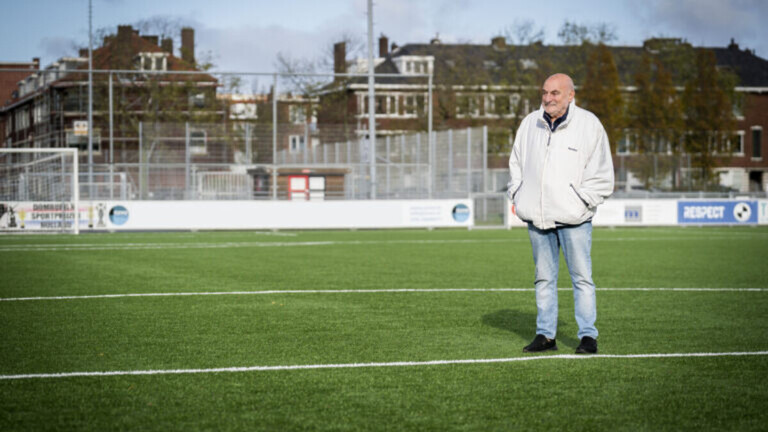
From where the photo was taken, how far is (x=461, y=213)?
29703mm

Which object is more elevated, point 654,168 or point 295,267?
point 654,168

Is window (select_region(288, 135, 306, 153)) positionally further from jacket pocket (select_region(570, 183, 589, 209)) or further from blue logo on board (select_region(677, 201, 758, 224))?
jacket pocket (select_region(570, 183, 589, 209))

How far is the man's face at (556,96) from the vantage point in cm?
620

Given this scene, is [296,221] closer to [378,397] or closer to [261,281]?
[261,281]

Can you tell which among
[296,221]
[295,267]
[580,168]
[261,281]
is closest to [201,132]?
[296,221]

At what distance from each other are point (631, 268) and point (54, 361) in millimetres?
10416

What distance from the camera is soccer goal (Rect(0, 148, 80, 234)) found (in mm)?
25906

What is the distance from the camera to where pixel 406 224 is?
97.1ft

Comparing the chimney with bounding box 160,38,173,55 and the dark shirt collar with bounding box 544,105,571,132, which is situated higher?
the chimney with bounding box 160,38,173,55

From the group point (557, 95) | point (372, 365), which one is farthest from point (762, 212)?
point (372, 365)

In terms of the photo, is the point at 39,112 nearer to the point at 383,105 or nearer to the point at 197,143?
the point at 197,143

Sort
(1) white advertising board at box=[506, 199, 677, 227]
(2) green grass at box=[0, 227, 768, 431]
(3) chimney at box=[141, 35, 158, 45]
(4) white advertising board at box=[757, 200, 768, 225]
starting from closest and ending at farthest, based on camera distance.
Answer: (2) green grass at box=[0, 227, 768, 431] → (1) white advertising board at box=[506, 199, 677, 227] → (4) white advertising board at box=[757, 200, 768, 225] → (3) chimney at box=[141, 35, 158, 45]

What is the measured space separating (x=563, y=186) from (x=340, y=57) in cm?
4637

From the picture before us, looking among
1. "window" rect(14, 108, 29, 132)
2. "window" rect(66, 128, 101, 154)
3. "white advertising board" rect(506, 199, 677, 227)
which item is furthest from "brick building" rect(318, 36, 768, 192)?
"window" rect(14, 108, 29, 132)
